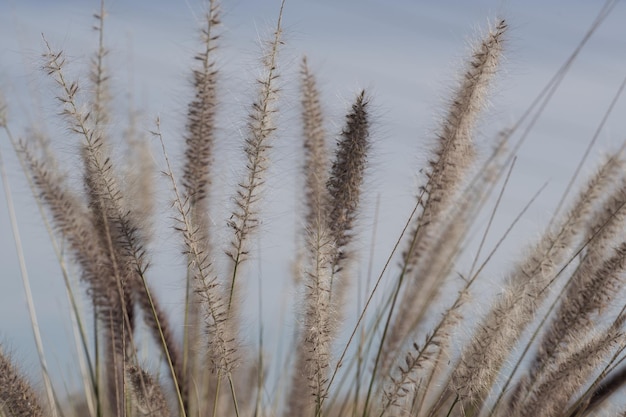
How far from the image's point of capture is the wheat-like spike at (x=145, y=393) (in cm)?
232

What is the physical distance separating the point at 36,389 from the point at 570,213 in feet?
4.91

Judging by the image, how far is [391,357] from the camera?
8.94 ft

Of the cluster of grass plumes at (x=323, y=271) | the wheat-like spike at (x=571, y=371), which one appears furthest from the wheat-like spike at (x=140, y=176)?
the wheat-like spike at (x=571, y=371)

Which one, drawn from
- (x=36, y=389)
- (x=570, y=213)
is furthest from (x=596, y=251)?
(x=36, y=389)

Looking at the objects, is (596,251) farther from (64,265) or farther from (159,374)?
(64,265)

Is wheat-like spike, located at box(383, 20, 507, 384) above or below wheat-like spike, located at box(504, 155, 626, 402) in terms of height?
above

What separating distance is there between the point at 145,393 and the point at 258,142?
65cm

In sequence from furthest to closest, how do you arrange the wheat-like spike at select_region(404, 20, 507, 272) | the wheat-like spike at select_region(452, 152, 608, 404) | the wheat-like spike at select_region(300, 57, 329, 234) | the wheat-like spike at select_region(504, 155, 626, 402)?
the wheat-like spike at select_region(300, 57, 329, 234)
the wheat-like spike at select_region(504, 155, 626, 402)
the wheat-like spike at select_region(404, 20, 507, 272)
the wheat-like spike at select_region(452, 152, 608, 404)

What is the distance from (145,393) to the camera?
2.31 meters

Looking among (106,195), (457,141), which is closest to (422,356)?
(457,141)

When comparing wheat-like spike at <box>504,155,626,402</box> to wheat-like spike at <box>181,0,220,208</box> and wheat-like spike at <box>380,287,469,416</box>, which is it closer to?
wheat-like spike at <box>380,287,469,416</box>

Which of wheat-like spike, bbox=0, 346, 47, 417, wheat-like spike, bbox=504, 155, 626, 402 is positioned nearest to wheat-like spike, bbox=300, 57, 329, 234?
wheat-like spike, bbox=504, 155, 626, 402

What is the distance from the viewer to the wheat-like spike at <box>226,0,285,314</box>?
7.29 feet

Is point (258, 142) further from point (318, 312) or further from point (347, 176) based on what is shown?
point (318, 312)
